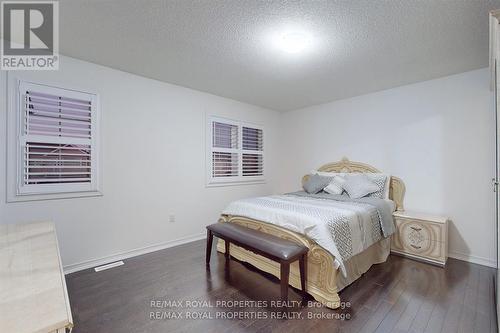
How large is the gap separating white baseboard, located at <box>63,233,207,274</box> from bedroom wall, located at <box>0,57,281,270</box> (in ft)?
0.04

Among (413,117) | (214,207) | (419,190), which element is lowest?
(214,207)

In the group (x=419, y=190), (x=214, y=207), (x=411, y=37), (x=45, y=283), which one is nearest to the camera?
(x=45, y=283)

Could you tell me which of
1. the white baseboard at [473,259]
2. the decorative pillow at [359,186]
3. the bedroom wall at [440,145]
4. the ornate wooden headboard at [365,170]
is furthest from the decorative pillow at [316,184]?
the white baseboard at [473,259]

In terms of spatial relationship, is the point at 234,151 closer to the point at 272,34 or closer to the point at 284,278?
the point at 272,34

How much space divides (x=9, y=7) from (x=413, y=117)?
4.65 m

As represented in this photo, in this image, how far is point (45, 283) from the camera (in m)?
0.94

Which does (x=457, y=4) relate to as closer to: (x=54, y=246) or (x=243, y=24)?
(x=243, y=24)

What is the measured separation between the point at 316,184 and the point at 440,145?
1771 mm

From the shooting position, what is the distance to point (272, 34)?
2.12 meters

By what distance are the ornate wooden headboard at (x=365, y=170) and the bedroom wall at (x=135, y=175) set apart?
210cm

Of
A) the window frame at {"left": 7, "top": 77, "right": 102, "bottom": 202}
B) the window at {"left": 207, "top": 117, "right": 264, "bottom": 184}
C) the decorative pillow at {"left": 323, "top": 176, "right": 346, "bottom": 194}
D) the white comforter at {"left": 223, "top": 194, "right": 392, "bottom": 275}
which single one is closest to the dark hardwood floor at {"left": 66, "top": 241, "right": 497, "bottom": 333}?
the white comforter at {"left": 223, "top": 194, "right": 392, "bottom": 275}

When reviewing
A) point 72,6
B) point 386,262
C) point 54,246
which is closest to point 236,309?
point 54,246

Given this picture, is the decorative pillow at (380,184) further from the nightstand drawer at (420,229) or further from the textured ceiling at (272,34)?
the textured ceiling at (272,34)

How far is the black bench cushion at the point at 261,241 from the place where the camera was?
197cm
